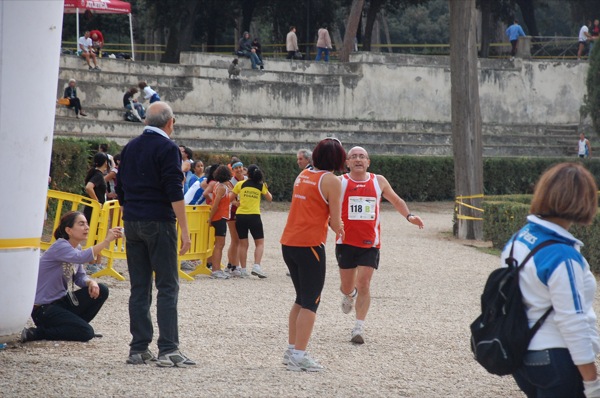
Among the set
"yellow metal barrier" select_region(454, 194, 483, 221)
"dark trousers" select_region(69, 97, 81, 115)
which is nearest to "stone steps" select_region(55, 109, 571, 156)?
"dark trousers" select_region(69, 97, 81, 115)

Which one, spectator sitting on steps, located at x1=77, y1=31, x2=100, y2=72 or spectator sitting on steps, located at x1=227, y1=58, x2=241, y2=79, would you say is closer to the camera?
spectator sitting on steps, located at x1=77, y1=31, x2=100, y2=72

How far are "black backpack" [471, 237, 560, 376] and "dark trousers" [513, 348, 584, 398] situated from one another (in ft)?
0.22

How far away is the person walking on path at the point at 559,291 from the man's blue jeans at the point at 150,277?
12.0 ft

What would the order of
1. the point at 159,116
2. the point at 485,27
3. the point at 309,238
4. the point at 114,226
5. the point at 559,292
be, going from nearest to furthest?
the point at 559,292 < the point at 159,116 < the point at 309,238 < the point at 114,226 < the point at 485,27

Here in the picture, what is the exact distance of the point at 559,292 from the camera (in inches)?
158

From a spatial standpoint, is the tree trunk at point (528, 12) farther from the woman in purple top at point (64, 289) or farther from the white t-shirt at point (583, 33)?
the woman in purple top at point (64, 289)

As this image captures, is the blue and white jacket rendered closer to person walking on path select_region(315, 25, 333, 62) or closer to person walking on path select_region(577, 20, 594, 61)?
person walking on path select_region(315, 25, 333, 62)

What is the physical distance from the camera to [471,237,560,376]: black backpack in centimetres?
411

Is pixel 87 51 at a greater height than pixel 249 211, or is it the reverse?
pixel 87 51

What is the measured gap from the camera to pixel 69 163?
21.1m

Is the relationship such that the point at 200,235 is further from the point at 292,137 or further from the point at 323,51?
the point at 323,51

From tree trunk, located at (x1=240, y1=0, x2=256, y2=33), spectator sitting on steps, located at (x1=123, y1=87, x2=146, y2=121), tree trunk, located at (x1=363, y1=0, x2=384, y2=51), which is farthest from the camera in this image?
tree trunk, located at (x1=240, y1=0, x2=256, y2=33)

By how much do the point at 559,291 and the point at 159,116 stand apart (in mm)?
4155

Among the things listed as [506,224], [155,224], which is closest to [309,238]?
[155,224]
